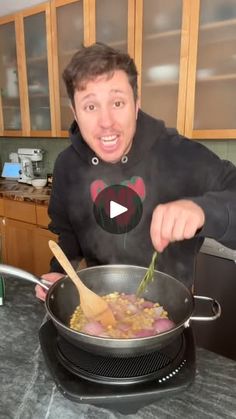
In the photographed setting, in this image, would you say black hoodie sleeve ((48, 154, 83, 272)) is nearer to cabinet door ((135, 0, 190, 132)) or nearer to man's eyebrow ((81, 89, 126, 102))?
man's eyebrow ((81, 89, 126, 102))

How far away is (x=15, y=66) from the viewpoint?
2.93m

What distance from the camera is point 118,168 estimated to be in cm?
119

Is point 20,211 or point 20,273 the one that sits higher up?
point 20,273

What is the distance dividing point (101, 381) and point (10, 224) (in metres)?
2.45

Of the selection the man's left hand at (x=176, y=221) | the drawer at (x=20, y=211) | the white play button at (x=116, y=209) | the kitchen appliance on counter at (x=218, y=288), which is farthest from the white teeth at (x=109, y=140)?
the drawer at (x=20, y=211)

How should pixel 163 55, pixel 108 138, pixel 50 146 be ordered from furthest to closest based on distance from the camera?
1. pixel 50 146
2. pixel 163 55
3. pixel 108 138

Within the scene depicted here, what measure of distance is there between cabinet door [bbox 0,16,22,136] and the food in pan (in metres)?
2.49

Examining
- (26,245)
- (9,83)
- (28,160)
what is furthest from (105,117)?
(9,83)

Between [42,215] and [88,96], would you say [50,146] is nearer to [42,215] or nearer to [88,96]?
[42,215]

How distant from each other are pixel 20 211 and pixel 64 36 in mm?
1419

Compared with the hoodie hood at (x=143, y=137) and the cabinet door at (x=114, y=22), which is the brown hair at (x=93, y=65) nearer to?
the hoodie hood at (x=143, y=137)

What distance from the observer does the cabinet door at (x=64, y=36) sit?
7.84 feet

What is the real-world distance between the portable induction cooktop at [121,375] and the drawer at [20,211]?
2.09m

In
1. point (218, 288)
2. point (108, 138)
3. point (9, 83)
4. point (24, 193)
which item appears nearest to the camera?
point (108, 138)
